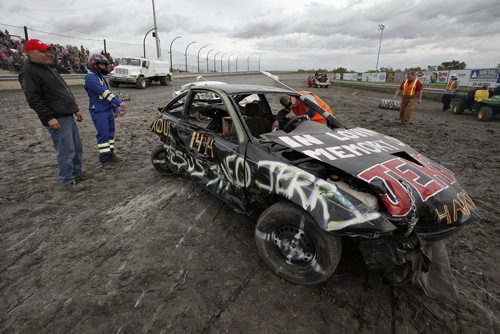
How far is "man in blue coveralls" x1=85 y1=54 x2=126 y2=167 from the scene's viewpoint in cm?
417

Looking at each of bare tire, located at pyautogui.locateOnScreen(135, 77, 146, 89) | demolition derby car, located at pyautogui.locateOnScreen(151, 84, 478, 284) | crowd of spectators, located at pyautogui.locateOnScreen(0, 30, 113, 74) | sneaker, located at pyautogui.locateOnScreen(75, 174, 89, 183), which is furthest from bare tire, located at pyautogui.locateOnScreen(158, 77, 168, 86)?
demolition derby car, located at pyautogui.locateOnScreen(151, 84, 478, 284)

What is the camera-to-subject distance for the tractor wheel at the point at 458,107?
11.0 metres

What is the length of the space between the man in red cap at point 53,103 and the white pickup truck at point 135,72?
46.9 feet

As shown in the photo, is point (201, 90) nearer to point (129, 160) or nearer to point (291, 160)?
point (291, 160)

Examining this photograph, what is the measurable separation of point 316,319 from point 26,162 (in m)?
5.27

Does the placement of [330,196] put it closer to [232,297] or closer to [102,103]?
[232,297]

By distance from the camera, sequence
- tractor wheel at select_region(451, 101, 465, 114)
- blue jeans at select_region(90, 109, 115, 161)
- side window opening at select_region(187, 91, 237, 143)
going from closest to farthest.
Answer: side window opening at select_region(187, 91, 237, 143), blue jeans at select_region(90, 109, 115, 161), tractor wheel at select_region(451, 101, 465, 114)

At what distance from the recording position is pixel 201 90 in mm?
3428

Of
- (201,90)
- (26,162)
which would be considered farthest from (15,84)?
(201,90)

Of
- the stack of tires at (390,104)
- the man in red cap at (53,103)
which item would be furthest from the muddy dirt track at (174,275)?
the stack of tires at (390,104)

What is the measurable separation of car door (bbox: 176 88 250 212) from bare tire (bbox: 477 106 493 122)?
412 inches

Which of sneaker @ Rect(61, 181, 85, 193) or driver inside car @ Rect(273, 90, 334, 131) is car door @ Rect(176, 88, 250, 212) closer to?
driver inside car @ Rect(273, 90, 334, 131)

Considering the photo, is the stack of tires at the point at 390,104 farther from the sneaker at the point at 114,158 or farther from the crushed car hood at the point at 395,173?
the sneaker at the point at 114,158

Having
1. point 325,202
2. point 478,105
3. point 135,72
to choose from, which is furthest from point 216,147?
point 135,72
